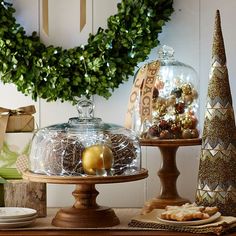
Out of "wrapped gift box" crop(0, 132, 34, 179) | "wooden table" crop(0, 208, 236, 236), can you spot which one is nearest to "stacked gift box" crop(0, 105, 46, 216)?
"wrapped gift box" crop(0, 132, 34, 179)

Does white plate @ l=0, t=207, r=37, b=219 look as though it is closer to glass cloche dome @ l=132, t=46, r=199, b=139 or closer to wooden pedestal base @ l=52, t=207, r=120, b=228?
wooden pedestal base @ l=52, t=207, r=120, b=228

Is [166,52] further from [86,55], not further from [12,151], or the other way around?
[12,151]

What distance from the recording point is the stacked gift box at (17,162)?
162cm

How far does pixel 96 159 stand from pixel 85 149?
48mm

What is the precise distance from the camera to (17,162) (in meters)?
1.63

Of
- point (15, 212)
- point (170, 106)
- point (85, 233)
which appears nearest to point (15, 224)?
point (15, 212)

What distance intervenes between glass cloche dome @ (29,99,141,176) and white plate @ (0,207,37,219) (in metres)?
0.09

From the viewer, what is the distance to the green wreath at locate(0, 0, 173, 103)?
175 centimetres

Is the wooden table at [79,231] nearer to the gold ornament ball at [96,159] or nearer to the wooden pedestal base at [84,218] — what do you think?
the wooden pedestal base at [84,218]

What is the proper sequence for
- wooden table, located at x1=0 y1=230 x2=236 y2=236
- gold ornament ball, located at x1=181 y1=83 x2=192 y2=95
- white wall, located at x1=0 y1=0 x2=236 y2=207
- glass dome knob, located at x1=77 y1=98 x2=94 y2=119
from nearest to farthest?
1. wooden table, located at x1=0 y1=230 x2=236 y2=236
2. glass dome knob, located at x1=77 y1=98 x2=94 y2=119
3. gold ornament ball, located at x1=181 y1=83 x2=192 y2=95
4. white wall, located at x1=0 y1=0 x2=236 y2=207

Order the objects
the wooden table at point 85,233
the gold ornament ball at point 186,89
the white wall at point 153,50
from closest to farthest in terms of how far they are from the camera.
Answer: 1. the wooden table at point 85,233
2. the gold ornament ball at point 186,89
3. the white wall at point 153,50

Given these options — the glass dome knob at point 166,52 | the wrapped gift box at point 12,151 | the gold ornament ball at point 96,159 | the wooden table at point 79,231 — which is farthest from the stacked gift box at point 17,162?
the glass dome knob at point 166,52

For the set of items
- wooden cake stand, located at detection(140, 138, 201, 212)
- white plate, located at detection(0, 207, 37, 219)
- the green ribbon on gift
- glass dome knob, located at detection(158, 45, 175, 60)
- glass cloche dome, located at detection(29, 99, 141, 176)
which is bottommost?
white plate, located at detection(0, 207, 37, 219)

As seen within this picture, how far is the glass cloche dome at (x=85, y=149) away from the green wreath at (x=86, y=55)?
216mm
